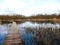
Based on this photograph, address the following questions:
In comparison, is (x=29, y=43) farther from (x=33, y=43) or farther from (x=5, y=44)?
(x=5, y=44)

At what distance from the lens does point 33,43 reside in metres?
6.05

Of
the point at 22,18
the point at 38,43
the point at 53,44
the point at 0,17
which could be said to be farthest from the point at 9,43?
the point at 22,18

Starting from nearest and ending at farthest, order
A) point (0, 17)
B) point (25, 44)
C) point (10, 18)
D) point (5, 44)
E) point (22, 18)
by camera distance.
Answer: point (5, 44) → point (25, 44) → point (0, 17) → point (10, 18) → point (22, 18)

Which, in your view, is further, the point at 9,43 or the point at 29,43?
the point at 29,43

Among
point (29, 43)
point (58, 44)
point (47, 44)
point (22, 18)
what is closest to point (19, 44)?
point (29, 43)

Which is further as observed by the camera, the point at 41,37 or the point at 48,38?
the point at 41,37

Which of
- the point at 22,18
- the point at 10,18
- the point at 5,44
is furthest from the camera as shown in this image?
the point at 22,18

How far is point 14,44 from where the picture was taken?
18.3 ft

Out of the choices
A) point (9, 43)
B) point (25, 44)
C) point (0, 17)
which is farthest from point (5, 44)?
point (0, 17)

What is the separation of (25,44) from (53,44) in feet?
3.47

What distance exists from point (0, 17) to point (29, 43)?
85.5 feet

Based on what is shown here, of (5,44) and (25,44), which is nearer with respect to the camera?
(5,44)

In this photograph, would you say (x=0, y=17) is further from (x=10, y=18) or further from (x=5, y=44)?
(x=5, y=44)

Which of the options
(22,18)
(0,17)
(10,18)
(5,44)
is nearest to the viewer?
(5,44)
